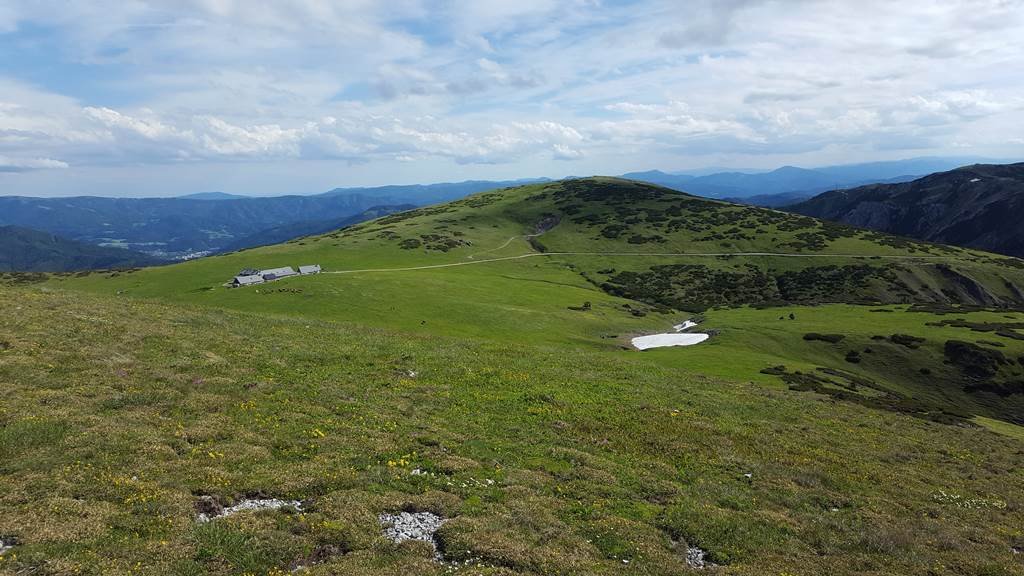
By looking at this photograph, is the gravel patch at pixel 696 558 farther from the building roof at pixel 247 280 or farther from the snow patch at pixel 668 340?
the building roof at pixel 247 280

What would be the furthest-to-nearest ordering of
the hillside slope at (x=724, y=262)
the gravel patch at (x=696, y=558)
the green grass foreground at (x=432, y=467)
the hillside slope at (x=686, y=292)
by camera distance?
the hillside slope at (x=724, y=262) → the hillside slope at (x=686, y=292) → the gravel patch at (x=696, y=558) → the green grass foreground at (x=432, y=467)

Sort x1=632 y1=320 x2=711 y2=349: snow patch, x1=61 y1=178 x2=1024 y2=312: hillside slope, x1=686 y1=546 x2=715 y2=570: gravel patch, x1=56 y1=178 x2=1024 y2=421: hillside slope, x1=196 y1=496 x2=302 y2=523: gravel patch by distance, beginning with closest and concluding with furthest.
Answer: x1=196 y1=496 x2=302 y2=523: gravel patch → x1=686 y1=546 x2=715 y2=570: gravel patch → x1=56 y1=178 x2=1024 y2=421: hillside slope → x1=632 y1=320 x2=711 y2=349: snow patch → x1=61 y1=178 x2=1024 y2=312: hillside slope

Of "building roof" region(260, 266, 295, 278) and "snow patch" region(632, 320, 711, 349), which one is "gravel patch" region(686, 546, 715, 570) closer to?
"snow patch" region(632, 320, 711, 349)

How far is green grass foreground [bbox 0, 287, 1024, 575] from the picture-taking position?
16016 millimetres

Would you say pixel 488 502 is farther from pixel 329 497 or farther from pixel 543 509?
pixel 329 497

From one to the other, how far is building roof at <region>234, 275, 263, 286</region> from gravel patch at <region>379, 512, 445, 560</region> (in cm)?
9508

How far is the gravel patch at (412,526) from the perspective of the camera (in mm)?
17031

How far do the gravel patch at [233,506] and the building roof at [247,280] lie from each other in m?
92.4

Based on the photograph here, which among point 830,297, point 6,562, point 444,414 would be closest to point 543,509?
point 444,414

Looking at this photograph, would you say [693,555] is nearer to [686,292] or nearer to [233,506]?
[233,506]

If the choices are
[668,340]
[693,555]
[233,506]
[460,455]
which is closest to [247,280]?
[668,340]

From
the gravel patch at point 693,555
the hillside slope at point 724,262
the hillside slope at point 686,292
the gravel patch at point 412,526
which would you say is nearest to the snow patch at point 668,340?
the hillside slope at point 686,292

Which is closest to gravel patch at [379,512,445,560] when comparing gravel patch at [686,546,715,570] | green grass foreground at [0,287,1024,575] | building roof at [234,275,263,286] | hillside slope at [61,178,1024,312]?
green grass foreground at [0,287,1024,575]

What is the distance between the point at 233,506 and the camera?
57.9ft
